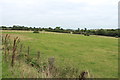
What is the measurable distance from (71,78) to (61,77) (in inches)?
15.7

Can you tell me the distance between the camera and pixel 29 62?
415 inches

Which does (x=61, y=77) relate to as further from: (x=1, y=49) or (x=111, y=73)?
(x=1, y=49)

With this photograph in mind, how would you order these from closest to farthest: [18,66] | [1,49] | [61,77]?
[61,77] < [18,66] < [1,49]

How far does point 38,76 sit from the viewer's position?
7.07 meters

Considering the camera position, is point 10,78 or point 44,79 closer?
point 44,79

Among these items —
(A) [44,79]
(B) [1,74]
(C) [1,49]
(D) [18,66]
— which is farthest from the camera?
(C) [1,49]

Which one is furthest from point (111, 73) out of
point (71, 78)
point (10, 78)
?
point (10, 78)

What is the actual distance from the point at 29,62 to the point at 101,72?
3.98m

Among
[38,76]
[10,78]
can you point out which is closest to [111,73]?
[38,76]

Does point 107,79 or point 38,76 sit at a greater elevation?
point 38,76

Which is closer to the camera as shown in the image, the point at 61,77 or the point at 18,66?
the point at 61,77

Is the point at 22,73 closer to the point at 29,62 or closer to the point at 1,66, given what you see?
the point at 1,66

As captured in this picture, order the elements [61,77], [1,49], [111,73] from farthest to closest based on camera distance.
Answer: [1,49], [111,73], [61,77]

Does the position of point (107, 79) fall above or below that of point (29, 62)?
below
